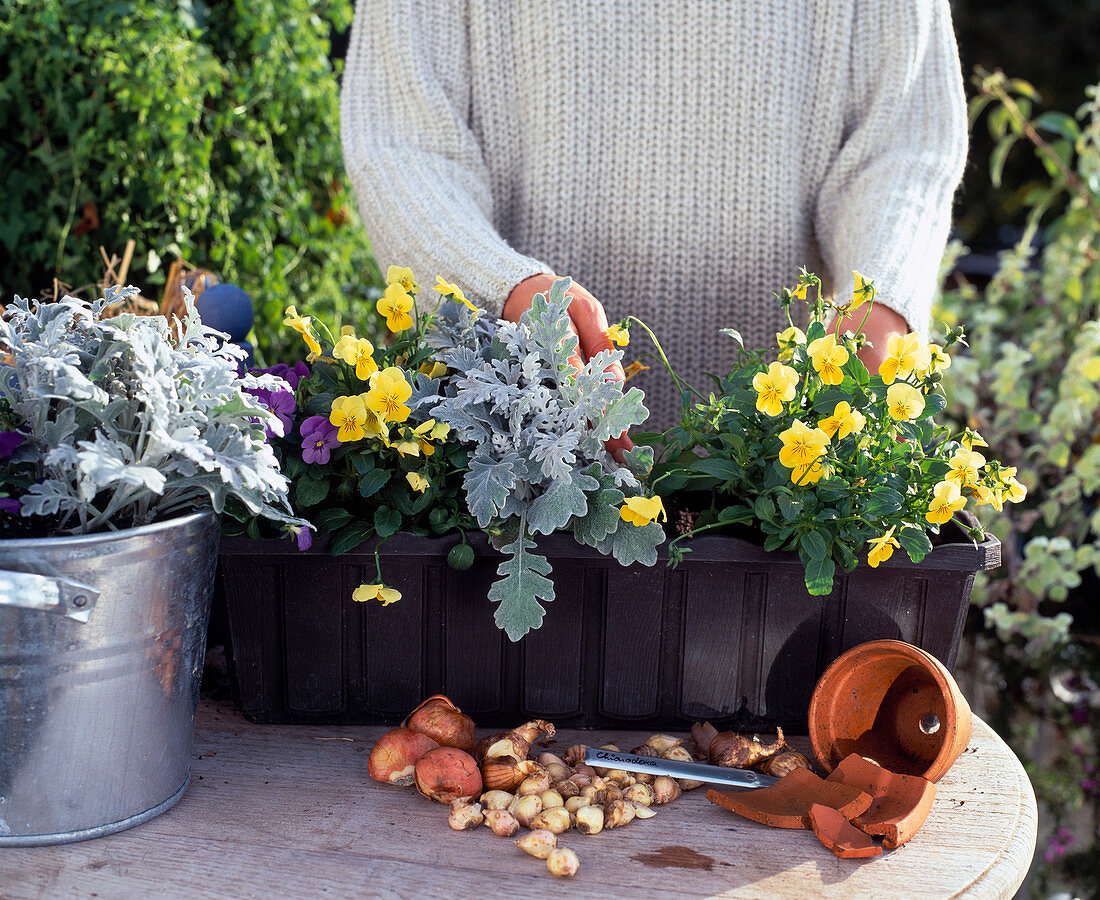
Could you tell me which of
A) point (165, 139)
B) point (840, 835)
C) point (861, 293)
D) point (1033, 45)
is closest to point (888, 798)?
point (840, 835)

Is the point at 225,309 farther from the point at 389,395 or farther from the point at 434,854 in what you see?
the point at 434,854

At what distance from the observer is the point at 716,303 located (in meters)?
1.31

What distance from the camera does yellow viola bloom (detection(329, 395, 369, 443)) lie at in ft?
2.58

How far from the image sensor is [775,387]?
0.76 meters

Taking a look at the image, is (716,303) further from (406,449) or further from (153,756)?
(153,756)

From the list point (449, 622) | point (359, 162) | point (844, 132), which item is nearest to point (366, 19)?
point (359, 162)

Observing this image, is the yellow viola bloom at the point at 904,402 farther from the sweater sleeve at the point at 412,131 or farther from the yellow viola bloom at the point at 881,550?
the sweater sleeve at the point at 412,131

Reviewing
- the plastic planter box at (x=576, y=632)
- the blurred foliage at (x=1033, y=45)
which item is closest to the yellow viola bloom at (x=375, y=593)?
the plastic planter box at (x=576, y=632)

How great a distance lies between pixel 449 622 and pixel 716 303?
672mm

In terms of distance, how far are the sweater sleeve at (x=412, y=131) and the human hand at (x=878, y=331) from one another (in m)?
0.46

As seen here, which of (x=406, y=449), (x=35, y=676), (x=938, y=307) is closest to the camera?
(x=35, y=676)

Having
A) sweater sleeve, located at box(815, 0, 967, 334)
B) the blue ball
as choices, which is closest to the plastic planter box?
the blue ball

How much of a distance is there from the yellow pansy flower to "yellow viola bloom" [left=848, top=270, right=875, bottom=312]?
6 centimetres

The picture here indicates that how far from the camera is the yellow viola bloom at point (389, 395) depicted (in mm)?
774
